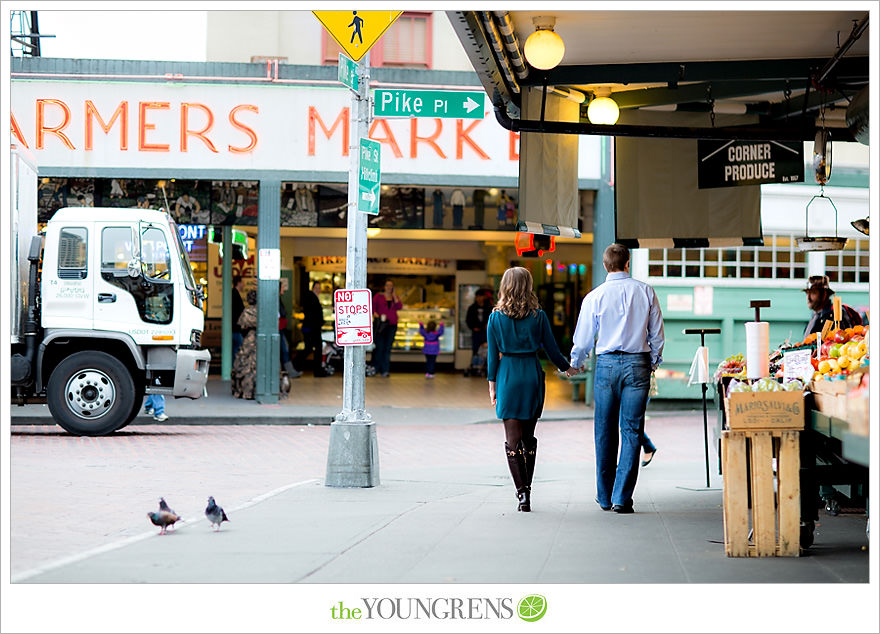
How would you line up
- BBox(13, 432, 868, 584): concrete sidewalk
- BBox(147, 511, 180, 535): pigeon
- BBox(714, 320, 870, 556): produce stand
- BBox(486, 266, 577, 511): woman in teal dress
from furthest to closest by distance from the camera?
BBox(486, 266, 577, 511): woman in teal dress, BBox(147, 511, 180, 535): pigeon, BBox(714, 320, 870, 556): produce stand, BBox(13, 432, 868, 584): concrete sidewalk

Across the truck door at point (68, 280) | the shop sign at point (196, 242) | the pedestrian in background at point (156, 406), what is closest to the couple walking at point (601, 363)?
the truck door at point (68, 280)

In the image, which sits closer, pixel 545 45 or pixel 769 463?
pixel 769 463

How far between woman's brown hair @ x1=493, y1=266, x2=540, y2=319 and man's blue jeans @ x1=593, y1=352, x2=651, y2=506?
680mm

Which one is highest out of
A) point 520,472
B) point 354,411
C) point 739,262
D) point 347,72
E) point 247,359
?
point 347,72

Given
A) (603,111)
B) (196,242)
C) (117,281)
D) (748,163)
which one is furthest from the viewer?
(196,242)

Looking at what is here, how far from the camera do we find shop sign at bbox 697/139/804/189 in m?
10.7

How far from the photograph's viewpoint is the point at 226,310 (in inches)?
907

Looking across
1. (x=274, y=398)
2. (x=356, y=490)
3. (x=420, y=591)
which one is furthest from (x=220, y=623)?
(x=274, y=398)

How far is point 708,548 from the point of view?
23.5ft

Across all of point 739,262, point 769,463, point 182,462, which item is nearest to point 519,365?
point 769,463

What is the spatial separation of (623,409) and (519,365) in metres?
0.87

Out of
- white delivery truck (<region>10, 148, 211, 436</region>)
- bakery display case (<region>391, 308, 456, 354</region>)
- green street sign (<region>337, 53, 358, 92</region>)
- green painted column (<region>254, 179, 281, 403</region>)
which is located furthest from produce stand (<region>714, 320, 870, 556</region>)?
bakery display case (<region>391, 308, 456, 354</region>)
